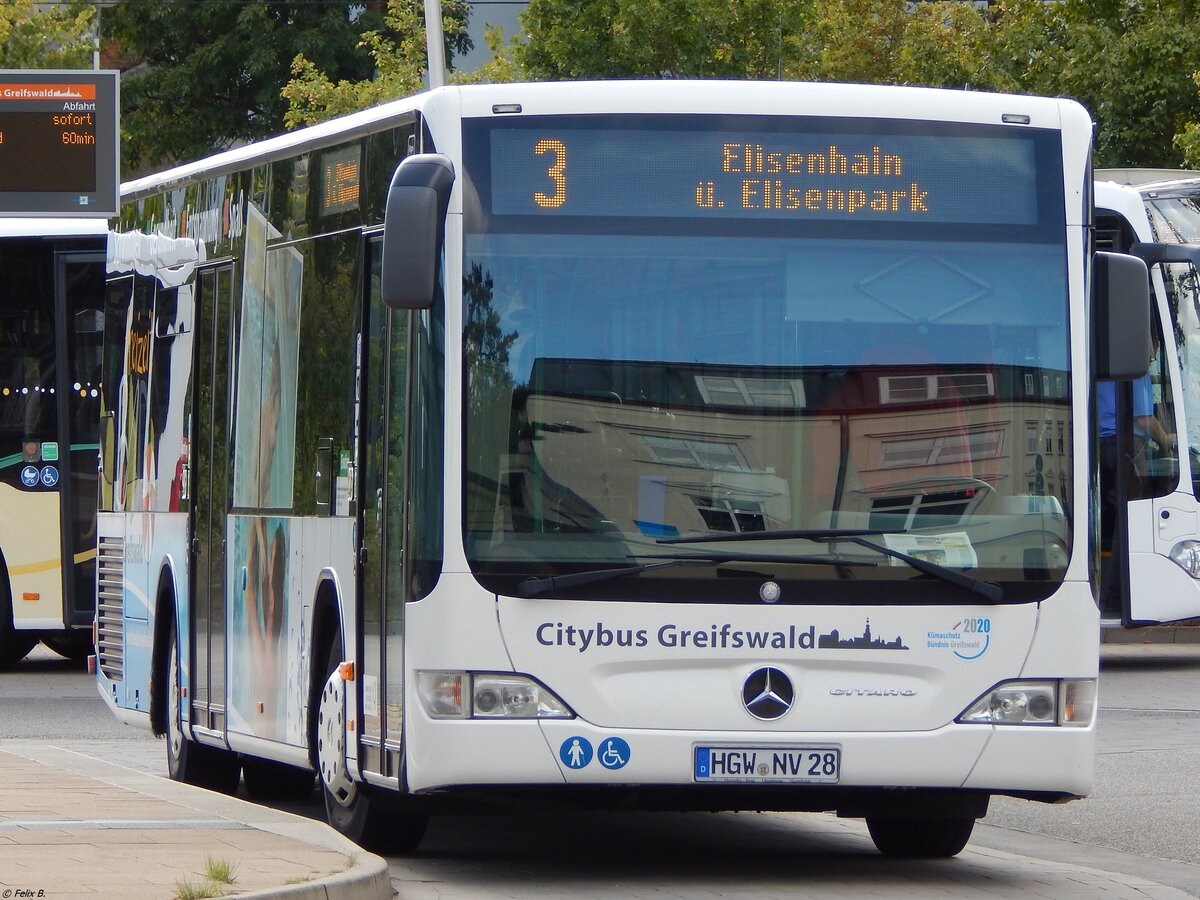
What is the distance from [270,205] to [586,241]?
2.51m

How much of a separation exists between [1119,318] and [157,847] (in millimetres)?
3919

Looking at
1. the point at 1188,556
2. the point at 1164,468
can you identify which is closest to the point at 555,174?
the point at 1164,468

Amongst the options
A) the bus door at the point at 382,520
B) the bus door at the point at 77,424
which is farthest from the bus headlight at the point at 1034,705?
the bus door at the point at 77,424

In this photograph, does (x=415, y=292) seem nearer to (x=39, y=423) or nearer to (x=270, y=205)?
(x=270, y=205)

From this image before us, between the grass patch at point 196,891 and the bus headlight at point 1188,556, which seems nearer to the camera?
the grass patch at point 196,891

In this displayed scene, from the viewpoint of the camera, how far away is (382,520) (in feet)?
29.3

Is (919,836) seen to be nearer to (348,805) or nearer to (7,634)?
(348,805)

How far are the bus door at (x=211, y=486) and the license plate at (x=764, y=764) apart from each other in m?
→ 3.47

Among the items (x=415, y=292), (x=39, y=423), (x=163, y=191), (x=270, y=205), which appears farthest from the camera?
(x=39, y=423)

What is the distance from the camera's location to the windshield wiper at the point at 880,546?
8.58 metres

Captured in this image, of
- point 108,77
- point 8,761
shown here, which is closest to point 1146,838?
point 8,761

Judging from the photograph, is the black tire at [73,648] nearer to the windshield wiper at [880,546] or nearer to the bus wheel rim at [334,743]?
the bus wheel rim at [334,743]

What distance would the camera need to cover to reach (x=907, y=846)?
9.99 m

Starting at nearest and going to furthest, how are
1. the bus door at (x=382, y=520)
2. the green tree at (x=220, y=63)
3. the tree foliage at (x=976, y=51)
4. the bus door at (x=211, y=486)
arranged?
the bus door at (x=382, y=520) → the bus door at (x=211, y=486) → the tree foliage at (x=976, y=51) → the green tree at (x=220, y=63)
